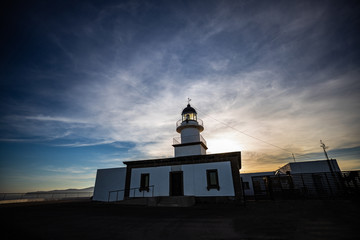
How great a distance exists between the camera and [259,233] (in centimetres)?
471

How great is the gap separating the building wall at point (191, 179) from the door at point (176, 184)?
1.23ft

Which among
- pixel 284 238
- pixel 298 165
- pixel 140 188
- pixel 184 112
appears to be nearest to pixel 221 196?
pixel 140 188

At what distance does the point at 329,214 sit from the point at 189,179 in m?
9.64

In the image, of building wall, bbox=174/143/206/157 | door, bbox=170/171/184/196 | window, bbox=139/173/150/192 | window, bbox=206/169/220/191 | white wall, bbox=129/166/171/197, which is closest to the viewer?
window, bbox=206/169/220/191

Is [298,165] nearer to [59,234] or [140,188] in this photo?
[140,188]

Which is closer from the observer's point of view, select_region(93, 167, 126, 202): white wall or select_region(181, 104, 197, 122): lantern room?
select_region(93, 167, 126, 202): white wall

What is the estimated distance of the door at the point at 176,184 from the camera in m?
14.5

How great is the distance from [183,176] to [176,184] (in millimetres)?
1092

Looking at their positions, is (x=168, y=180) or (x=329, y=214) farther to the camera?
(x=168, y=180)

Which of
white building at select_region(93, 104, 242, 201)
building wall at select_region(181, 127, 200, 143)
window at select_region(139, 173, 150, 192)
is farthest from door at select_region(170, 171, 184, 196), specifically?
building wall at select_region(181, 127, 200, 143)

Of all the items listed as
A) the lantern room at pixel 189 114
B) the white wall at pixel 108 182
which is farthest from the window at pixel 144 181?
the lantern room at pixel 189 114

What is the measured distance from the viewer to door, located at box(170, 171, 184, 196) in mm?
14469

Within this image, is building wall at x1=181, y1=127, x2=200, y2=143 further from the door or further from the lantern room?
the door

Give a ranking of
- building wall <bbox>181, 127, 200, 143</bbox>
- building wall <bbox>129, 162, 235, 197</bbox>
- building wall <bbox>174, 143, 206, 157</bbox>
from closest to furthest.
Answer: building wall <bbox>129, 162, 235, 197</bbox> < building wall <bbox>174, 143, 206, 157</bbox> < building wall <bbox>181, 127, 200, 143</bbox>
